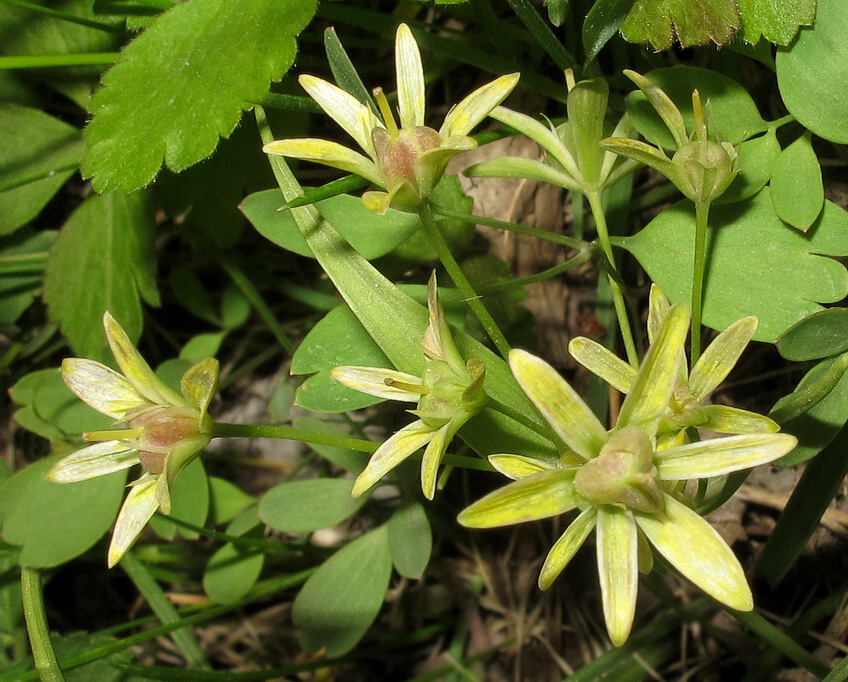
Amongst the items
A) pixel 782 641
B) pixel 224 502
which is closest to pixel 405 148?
pixel 782 641

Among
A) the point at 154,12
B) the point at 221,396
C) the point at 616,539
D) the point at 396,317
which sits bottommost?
the point at 221,396

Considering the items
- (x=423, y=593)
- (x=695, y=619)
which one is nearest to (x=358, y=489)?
(x=695, y=619)

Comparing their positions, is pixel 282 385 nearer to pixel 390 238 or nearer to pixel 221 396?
pixel 221 396

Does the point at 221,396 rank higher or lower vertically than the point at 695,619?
higher

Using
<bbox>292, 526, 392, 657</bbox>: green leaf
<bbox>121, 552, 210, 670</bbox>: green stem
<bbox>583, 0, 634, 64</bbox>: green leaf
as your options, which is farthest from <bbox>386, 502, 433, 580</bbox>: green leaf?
<bbox>583, 0, 634, 64</bbox>: green leaf

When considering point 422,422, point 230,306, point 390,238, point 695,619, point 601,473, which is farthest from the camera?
point 230,306

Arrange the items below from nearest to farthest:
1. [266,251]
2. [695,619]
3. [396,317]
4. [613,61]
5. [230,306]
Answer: [396,317], [613,61], [695,619], [266,251], [230,306]

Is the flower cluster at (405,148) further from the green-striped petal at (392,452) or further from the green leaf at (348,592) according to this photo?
the green leaf at (348,592)

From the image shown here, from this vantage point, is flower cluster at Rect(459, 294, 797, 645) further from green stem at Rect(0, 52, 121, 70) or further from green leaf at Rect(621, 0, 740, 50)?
green stem at Rect(0, 52, 121, 70)
